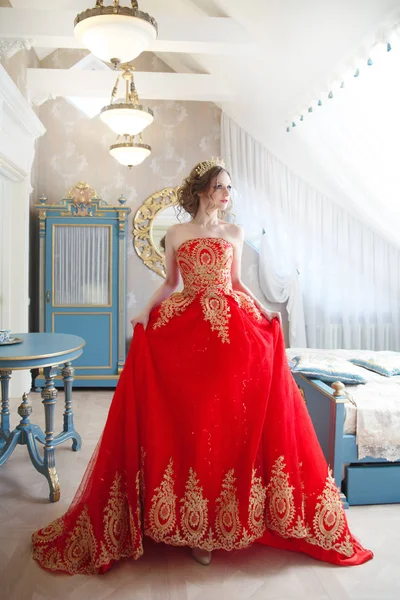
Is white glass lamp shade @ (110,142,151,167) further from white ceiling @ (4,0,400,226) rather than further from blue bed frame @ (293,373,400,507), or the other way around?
blue bed frame @ (293,373,400,507)

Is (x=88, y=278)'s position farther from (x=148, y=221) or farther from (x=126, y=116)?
(x=126, y=116)

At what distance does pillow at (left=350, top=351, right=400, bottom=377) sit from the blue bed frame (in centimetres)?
78

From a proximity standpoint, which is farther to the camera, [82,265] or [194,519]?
[82,265]

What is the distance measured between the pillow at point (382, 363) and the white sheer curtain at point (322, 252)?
1.48m

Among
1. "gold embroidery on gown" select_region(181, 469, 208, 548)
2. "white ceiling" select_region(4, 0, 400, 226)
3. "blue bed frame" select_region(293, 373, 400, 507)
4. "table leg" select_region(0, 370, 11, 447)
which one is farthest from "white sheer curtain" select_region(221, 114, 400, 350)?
"gold embroidery on gown" select_region(181, 469, 208, 548)

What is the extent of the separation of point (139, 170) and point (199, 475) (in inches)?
174

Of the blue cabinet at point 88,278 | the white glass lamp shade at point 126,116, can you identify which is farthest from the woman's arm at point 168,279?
the blue cabinet at point 88,278

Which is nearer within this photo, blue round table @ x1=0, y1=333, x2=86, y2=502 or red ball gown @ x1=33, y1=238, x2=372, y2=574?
red ball gown @ x1=33, y1=238, x2=372, y2=574

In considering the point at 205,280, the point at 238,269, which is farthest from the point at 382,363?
the point at 205,280

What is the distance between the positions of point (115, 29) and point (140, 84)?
111 inches

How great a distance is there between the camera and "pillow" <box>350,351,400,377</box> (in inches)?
137

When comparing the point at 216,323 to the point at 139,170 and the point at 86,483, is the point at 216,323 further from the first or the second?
the point at 139,170

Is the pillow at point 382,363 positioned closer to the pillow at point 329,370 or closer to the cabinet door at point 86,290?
the pillow at point 329,370

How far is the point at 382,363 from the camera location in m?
3.61
